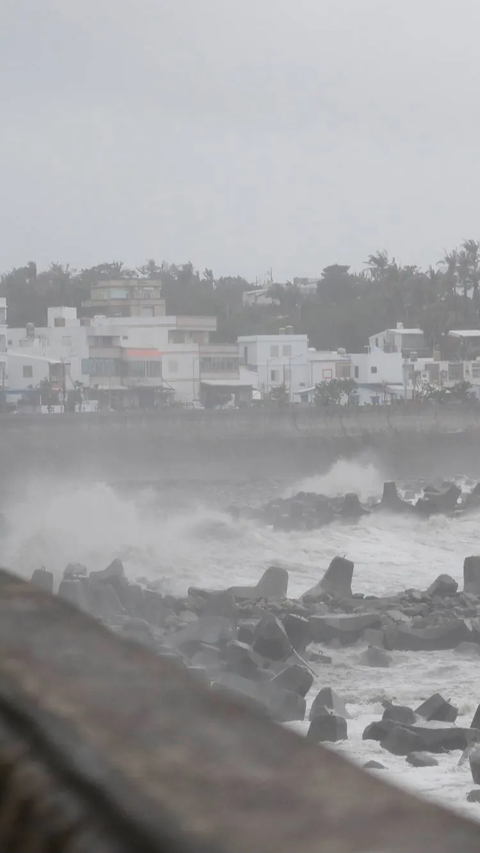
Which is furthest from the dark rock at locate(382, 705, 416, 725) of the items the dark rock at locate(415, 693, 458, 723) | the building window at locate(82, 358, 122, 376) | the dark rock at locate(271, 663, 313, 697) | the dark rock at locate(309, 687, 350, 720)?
the building window at locate(82, 358, 122, 376)

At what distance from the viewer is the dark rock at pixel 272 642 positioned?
7566 millimetres

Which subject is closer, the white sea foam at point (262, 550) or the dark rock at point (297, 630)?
the white sea foam at point (262, 550)

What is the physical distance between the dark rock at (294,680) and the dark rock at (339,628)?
1434mm

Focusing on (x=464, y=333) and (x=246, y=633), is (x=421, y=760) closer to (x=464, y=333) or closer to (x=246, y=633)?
(x=246, y=633)

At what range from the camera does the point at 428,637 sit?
839cm

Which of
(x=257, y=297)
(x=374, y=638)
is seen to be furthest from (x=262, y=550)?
(x=257, y=297)

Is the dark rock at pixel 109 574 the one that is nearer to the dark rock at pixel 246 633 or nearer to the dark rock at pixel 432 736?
the dark rock at pixel 246 633

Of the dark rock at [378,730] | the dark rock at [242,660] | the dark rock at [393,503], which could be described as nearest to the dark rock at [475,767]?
the dark rock at [378,730]

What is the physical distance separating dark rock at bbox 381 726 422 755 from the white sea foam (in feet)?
2.86

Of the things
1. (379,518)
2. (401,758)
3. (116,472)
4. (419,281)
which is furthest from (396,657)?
(419,281)

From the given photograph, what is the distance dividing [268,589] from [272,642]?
8.11 feet

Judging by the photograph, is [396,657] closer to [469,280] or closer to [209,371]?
[209,371]

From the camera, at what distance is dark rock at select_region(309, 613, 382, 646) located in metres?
8.45

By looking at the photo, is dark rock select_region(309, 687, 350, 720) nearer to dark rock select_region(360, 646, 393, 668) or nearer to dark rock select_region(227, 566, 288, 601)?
dark rock select_region(360, 646, 393, 668)
